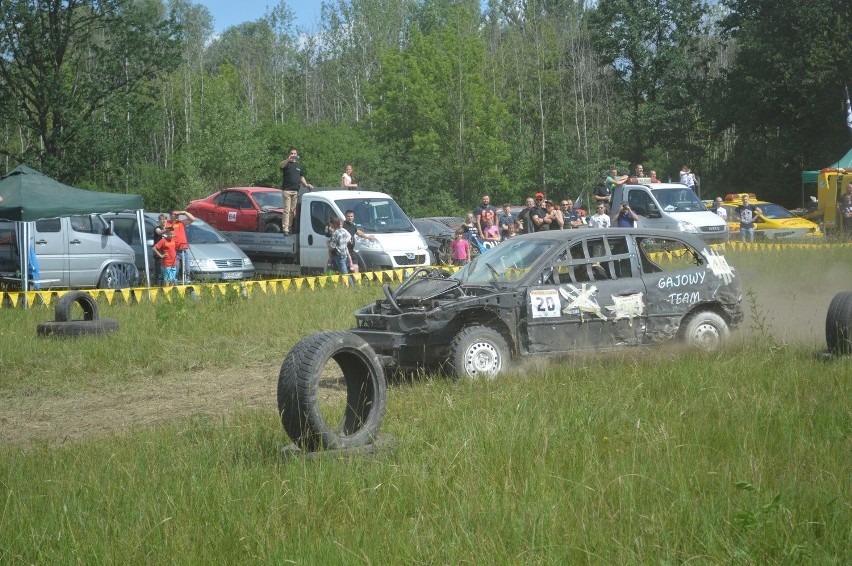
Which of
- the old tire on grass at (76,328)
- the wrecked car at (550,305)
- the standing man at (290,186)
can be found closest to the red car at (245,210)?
the standing man at (290,186)

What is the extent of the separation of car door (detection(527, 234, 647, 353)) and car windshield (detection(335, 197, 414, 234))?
11.5 meters

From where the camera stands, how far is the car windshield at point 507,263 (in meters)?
10.5

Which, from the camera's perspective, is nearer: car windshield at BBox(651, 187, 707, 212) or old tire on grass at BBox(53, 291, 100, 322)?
old tire on grass at BBox(53, 291, 100, 322)

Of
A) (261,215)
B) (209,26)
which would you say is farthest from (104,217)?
(209,26)

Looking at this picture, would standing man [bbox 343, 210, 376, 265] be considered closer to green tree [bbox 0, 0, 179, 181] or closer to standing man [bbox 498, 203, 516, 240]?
standing man [bbox 498, 203, 516, 240]

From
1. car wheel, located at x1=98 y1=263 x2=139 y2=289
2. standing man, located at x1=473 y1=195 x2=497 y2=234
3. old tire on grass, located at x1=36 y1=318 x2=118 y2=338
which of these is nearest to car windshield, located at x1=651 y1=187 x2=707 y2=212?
standing man, located at x1=473 y1=195 x2=497 y2=234

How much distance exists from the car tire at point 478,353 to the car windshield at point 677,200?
18.1 m

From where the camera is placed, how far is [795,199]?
51.8 meters

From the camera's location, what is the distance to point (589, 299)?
34.2 feet

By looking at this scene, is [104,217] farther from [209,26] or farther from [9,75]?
[209,26]

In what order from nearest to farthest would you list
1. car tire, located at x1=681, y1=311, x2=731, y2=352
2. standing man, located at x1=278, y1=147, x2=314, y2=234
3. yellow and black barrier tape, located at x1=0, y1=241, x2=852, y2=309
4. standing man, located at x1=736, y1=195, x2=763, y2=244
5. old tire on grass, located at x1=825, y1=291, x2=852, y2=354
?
1. old tire on grass, located at x1=825, y1=291, x2=852, y2=354
2. car tire, located at x1=681, y1=311, x2=731, y2=352
3. yellow and black barrier tape, located at x1=0, y1=241, x2=852, y2=309
4. standing man, located at x1=278, y1=147, x2=314, y2=234
5. standing man, located at x1=736, y1=195, x2=763, y2=244

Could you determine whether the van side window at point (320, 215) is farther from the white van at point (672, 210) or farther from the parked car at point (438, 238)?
the white van at point (672, 210)

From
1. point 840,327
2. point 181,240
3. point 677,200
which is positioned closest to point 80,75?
point 181,240

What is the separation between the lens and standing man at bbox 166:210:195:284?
65.2ft
